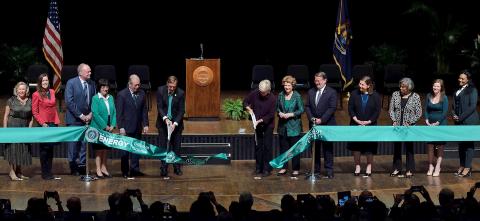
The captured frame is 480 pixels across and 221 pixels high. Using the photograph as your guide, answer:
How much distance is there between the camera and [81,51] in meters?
21.1

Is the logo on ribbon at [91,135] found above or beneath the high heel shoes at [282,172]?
above

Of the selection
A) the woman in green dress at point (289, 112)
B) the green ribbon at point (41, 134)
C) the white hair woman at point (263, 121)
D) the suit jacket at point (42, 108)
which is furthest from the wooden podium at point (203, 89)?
the green ribbon at point (41, 134)

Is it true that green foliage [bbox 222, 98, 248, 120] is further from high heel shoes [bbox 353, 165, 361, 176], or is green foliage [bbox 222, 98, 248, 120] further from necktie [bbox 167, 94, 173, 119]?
high heel shoes [bbox 353, 165, 361, 176]

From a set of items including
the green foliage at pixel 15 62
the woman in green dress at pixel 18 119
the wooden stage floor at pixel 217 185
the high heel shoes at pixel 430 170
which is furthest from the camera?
the green foliage at pixel 15 62

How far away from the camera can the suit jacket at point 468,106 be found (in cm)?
1334

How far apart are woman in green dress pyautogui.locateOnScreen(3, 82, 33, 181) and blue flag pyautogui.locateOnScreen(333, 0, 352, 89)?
671cm

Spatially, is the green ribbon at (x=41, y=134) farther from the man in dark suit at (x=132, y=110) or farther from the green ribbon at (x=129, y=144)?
the man in dark suit at (x=132, y=110)

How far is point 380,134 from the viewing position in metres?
13.1

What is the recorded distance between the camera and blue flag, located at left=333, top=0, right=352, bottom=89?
17922mm

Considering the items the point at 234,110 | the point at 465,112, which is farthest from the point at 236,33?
the point at 465,112

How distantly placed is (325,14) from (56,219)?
1459 centimetres

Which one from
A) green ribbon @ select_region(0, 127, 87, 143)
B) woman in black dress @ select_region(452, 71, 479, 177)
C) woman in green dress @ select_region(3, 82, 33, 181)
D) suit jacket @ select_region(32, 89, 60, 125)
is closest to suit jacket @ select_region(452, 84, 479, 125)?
woman in black dress @ select_region(452, 71, 479, 177)

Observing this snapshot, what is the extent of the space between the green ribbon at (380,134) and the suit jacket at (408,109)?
17 centimetres

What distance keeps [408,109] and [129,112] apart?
→ 369 cm
